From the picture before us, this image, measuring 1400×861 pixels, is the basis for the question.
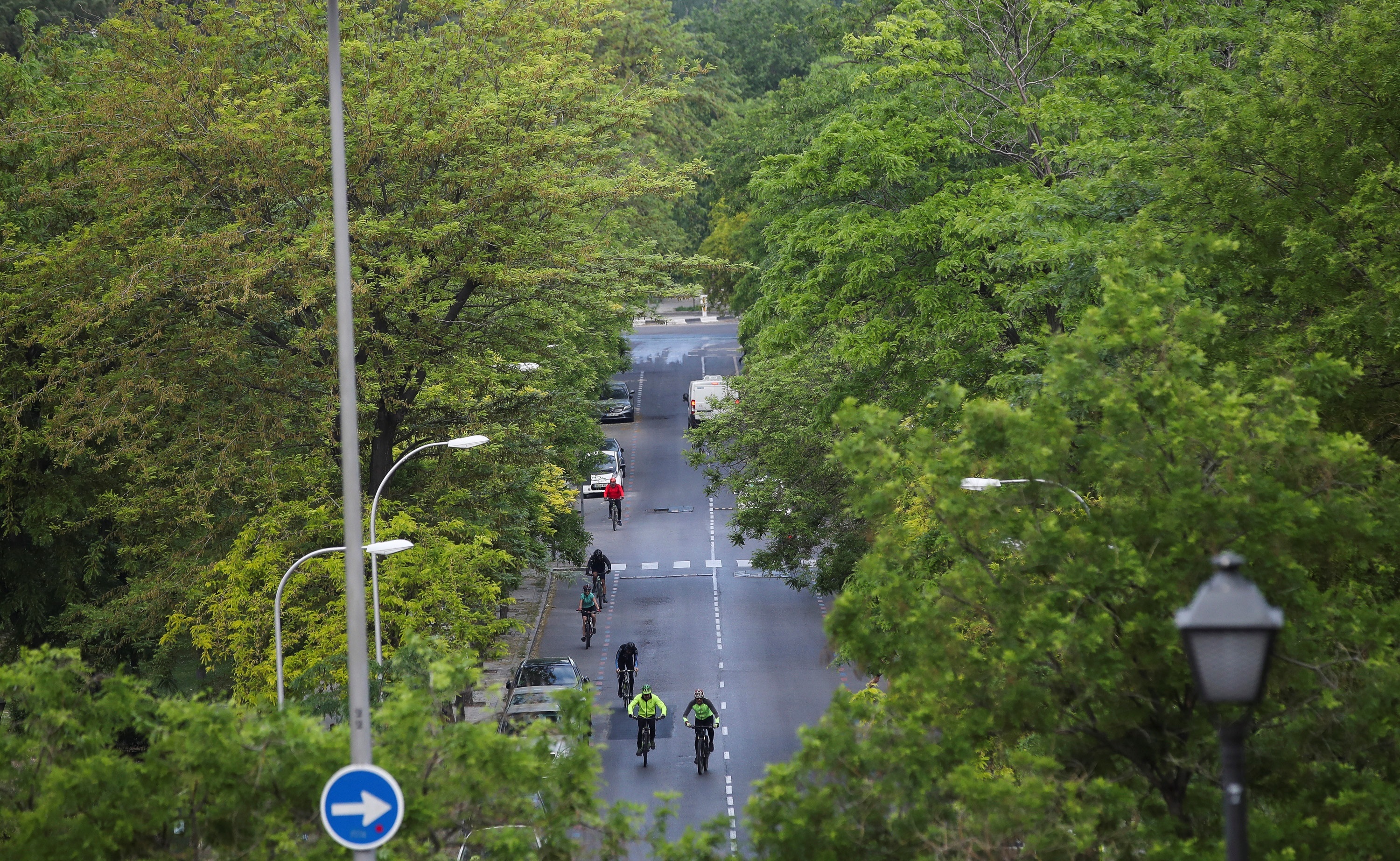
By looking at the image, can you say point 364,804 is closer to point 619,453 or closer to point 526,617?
point 526,617

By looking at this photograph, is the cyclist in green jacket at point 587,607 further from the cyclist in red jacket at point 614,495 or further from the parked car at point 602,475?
the parked car at point 602,475

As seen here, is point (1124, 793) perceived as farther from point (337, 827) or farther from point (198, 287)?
point (198, 287)

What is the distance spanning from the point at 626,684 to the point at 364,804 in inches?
939

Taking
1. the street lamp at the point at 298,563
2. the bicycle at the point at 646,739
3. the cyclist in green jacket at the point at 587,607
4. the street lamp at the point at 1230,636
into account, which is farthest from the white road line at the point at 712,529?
the street lamp at the point at 1230,636

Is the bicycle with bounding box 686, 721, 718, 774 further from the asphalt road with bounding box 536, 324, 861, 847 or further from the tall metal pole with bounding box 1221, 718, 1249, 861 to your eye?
the tall metal pole with bounding box 1221, 718, 1249, 861

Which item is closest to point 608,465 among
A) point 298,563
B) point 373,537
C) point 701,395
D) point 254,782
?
point 701,395

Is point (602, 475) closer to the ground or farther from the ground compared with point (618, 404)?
closer to the ground

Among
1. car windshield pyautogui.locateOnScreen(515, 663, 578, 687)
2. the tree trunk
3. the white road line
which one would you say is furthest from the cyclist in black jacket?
the white road line

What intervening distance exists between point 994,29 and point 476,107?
33.1 feet

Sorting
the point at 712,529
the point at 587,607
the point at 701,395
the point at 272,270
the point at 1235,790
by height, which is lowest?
the point at 712,529

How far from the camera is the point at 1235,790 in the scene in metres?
6.24

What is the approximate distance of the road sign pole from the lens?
993 centimetres

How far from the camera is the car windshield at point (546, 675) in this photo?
3031cm

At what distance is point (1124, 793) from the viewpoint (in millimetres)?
9625
